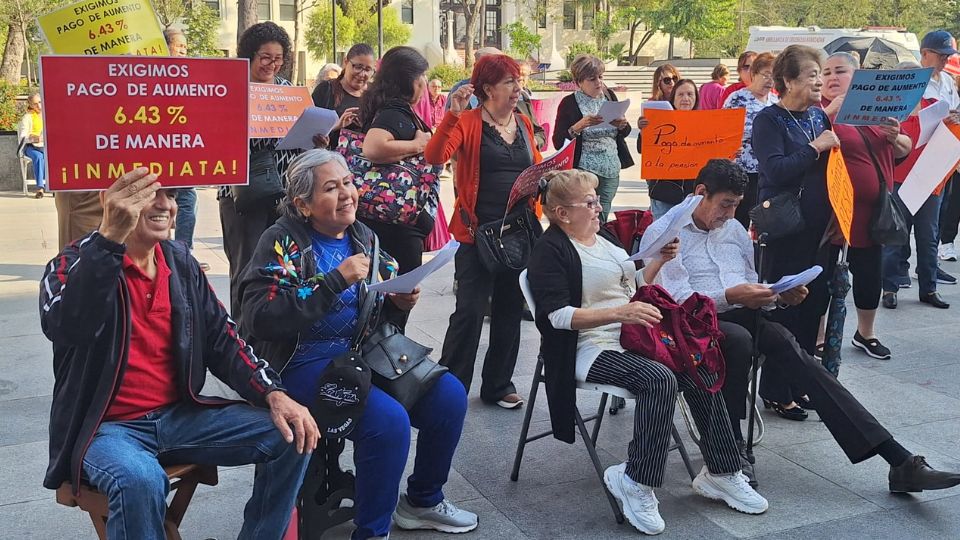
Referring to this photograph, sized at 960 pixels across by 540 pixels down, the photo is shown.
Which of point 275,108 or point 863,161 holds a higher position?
point 275,108

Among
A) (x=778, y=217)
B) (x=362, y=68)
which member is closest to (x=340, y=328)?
(x=778, y=217)

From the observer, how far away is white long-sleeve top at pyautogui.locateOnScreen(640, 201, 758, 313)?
4586mm

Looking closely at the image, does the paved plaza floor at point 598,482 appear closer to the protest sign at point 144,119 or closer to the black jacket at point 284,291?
the black jacket at point 284,291

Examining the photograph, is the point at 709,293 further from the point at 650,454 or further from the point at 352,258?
the point at 352,258

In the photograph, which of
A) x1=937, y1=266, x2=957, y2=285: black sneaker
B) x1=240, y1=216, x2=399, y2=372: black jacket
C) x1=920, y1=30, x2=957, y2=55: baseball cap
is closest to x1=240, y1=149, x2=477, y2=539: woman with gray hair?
x1=240, y1=216, x2=399, y2=372: black jacket

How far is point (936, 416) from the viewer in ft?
17.1

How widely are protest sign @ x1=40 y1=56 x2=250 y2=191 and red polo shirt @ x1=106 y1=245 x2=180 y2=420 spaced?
287 mm

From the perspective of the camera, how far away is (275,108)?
5266 mm

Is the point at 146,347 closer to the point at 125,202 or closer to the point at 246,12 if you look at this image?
the point at 125,202

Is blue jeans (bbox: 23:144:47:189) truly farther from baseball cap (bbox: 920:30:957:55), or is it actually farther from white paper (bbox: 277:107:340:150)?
baseball cap (bbox: 920:30:957:55)

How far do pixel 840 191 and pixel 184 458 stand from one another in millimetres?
3637

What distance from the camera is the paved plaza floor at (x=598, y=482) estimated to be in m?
3.85

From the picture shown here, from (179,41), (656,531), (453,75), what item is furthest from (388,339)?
(453,75)

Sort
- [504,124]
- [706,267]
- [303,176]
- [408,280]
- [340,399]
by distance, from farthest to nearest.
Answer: [504,124], [706,267], [303,176], [408,280], [340,399]
